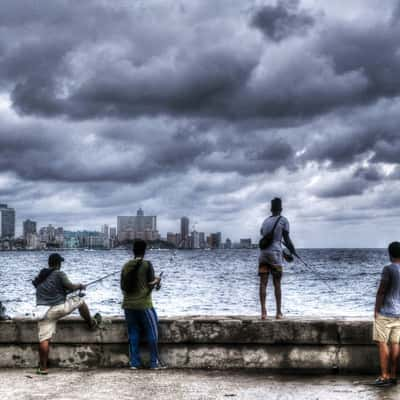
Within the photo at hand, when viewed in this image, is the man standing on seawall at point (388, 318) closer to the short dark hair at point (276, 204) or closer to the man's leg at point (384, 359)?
the man's leg at point (384, 359)

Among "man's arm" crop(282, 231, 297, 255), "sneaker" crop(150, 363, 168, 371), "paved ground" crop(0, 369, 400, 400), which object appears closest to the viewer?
"paved ground" crop(0, 369, 400, 400)

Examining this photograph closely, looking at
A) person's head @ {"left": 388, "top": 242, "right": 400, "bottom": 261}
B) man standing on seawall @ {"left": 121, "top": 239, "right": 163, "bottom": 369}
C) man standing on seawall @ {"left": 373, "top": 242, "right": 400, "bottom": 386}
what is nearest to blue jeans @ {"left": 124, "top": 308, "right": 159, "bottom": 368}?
man standing on seawall @ {"left": 121, "top": 239, "right": 163, "bottom": 369}

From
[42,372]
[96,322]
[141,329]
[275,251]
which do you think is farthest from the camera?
[275,251]

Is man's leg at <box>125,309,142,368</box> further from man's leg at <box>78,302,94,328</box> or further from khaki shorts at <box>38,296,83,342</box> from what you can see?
khaki shorts at <box>38,296,83,342</box>

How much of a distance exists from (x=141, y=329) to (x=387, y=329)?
2976 millimetres

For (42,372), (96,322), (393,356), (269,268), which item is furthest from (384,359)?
(42,372)

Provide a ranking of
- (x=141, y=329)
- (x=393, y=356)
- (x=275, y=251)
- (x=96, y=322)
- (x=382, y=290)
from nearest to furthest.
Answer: (x=382, y=290) < (x=393, y=356) < (x=141, y=329) < (x=96, y=322) < (x=275, y=251)

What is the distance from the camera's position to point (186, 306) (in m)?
32.4

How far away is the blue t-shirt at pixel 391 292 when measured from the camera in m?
6.83

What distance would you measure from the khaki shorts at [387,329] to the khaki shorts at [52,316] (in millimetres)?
3572

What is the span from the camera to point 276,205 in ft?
27.6

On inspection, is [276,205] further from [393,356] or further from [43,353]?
[43,353]

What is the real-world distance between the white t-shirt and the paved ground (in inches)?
58.6

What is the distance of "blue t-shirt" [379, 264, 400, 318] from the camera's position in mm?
6828
